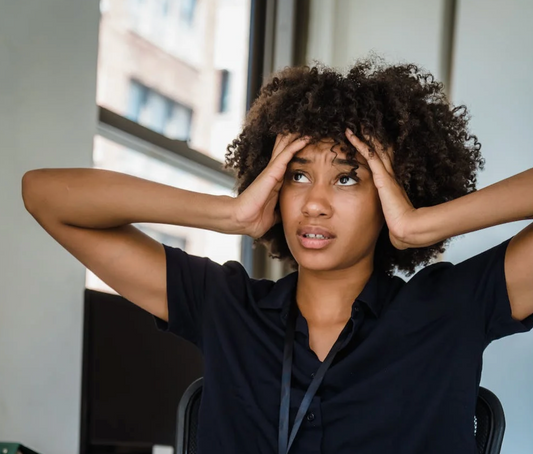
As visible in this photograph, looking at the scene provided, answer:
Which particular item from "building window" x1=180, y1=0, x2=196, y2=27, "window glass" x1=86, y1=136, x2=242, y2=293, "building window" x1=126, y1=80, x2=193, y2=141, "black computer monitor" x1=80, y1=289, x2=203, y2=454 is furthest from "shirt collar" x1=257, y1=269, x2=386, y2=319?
"building window" x1=180, y1=0, x2=196, y2=27

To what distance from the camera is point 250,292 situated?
1.80 metres

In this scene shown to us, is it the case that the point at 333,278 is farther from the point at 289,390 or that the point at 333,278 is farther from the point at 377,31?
the point at 377,31

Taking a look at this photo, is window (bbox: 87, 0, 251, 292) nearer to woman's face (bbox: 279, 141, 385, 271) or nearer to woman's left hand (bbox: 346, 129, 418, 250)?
woman's face (bbox: 279, 141, 385, 271)

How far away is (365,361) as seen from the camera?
64.4 inches

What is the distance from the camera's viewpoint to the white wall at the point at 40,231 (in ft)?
6.79

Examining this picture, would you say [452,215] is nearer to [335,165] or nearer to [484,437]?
[335,165]

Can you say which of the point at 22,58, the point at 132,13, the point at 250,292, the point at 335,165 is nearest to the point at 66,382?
the point at 250,292

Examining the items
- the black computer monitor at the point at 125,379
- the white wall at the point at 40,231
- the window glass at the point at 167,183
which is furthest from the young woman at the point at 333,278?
the window glass at the point at 167,183

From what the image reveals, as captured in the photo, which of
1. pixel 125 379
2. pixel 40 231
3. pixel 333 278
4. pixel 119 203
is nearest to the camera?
pixel 119 203

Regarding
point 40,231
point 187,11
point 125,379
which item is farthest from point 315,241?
point 187,11

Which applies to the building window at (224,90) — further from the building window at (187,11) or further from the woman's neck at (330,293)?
the woman's neck at (330,293)

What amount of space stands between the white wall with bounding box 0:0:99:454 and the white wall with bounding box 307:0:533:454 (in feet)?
3.96

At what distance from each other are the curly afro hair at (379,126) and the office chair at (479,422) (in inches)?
19.2

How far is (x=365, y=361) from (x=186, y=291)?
42 cm
